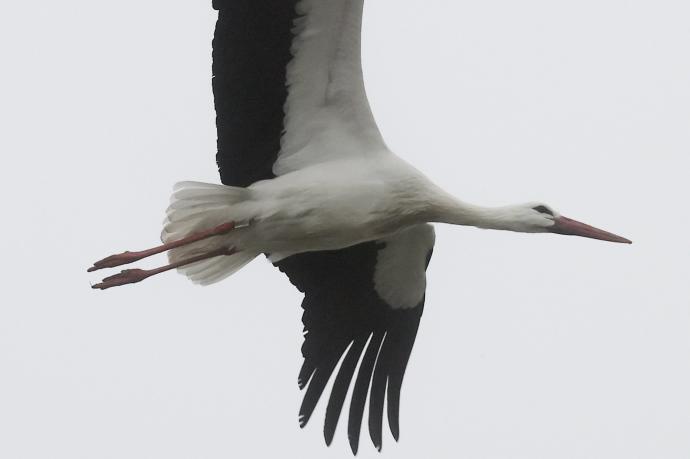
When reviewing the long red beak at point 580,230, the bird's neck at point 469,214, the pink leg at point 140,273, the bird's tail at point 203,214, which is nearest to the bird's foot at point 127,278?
the pink leg at point 140,273

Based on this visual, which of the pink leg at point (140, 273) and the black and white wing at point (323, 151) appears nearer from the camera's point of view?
the black and white wing at point (323, 151)

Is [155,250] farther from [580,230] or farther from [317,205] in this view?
[580,230]

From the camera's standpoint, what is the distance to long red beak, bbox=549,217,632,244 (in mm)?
8117

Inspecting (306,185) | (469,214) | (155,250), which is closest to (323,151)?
(306,185)

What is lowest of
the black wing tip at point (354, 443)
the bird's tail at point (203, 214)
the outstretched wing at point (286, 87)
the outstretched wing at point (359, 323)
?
the black wing tip at point (354, 443)

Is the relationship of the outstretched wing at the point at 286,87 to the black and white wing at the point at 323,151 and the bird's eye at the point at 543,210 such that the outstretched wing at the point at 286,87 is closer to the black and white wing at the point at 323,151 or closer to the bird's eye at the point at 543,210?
the black and white wing at the point at 323,151

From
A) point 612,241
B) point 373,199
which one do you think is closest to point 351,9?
point 373,199

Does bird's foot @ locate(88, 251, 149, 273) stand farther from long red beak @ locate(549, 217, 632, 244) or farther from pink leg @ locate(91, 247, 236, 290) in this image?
long red beak @ locate(549, 217, 632, 244)

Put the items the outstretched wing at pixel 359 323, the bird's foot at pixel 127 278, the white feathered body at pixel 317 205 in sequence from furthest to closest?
the outstretched wing at pixel 359 323, the bird's foot at pixel 127 278, the white feathered body at pixel 317 205

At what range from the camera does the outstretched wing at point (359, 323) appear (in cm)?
849

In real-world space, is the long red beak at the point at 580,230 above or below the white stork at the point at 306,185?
below

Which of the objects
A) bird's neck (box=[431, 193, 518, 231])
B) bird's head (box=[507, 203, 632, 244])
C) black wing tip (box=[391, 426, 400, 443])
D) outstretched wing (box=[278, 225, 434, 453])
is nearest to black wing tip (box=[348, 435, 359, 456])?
outstretched wing (box=[278, 225, 434, 453])

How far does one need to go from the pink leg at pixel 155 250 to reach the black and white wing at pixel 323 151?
0.97ft

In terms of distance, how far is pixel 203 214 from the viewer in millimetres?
7848
